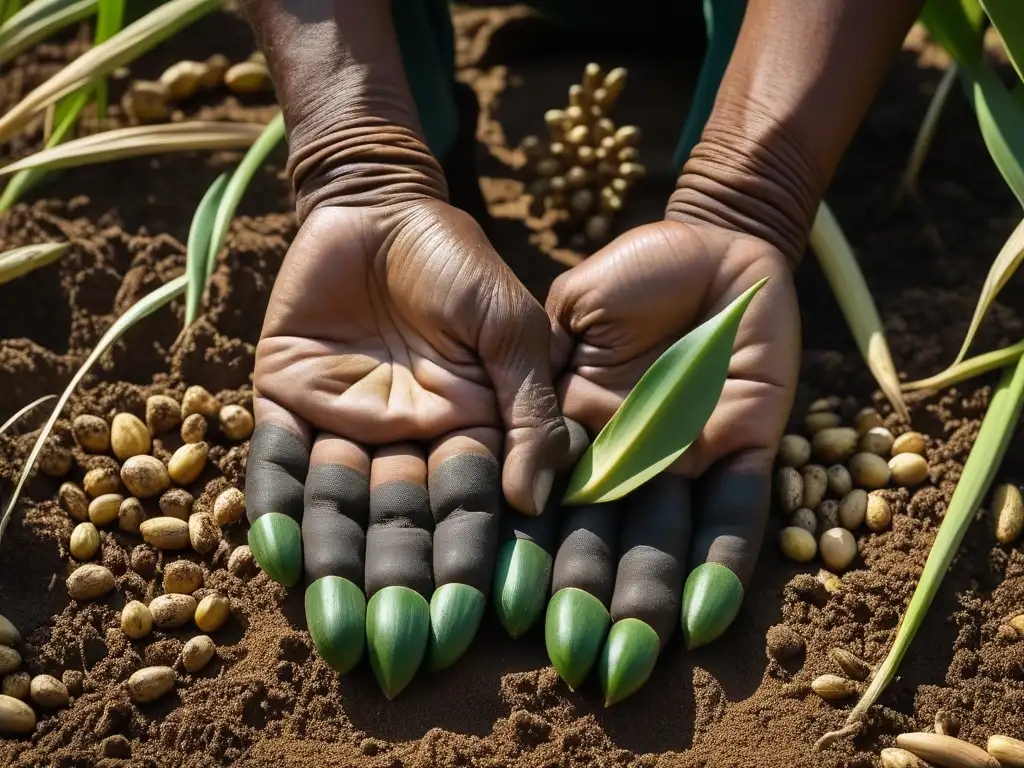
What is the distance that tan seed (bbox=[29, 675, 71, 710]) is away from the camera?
1.20 meters

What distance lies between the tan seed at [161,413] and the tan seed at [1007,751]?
3.61 ft

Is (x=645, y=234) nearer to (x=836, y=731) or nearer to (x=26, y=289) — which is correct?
(x=836, y=731)

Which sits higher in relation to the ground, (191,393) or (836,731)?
(191,393)

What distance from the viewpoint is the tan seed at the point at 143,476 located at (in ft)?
4.62

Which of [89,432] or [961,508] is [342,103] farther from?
[961,508]

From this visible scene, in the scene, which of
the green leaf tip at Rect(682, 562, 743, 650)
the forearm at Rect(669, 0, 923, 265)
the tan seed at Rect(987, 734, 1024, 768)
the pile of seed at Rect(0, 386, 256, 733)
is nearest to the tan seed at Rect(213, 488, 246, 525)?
the pile of seed at Rect(0, 386, 256, 733)

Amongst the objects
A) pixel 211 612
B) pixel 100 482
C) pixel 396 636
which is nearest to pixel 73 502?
pixel 100 482

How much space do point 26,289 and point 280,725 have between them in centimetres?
85

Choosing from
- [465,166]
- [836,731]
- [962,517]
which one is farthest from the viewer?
[465,166]

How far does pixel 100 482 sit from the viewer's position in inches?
55.4

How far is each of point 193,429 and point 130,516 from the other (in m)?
0.15

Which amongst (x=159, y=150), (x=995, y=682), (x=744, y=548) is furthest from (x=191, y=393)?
(x=995, y=682)

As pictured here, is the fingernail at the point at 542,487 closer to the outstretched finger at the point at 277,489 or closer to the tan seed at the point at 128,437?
the outstretched finger at the point at 277,489

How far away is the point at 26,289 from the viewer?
5.38 ft
